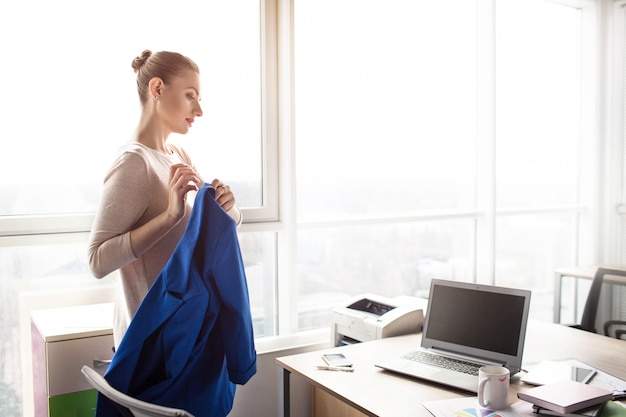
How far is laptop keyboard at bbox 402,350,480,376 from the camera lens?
216 cm

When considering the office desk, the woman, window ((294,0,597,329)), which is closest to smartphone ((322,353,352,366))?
the office desk

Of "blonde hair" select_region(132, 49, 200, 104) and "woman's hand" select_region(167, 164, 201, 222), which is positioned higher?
"blonde hair" select_region(132, 49, 200, 104)

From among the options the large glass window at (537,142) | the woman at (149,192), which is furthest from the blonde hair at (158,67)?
the large glass window at (537,142)

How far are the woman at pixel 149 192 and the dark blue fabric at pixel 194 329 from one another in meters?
0.20

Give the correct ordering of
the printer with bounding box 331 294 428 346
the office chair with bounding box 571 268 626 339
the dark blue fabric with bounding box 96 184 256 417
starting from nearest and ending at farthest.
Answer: the dark blue fabric with bounding box 96 184 256 417, the printer with bounding box 331 294 428 346, the office chair with bounding box 571 268 626 339

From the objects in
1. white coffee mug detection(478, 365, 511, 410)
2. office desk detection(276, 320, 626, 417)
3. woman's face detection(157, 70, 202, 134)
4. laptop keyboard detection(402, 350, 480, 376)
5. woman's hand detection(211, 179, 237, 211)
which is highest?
woman's face detection(157, 70, 202, 134)

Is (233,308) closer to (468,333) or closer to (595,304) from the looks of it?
(468,333)

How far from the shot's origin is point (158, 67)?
2180mm

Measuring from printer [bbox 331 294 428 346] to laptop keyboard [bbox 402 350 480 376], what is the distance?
1.10ft

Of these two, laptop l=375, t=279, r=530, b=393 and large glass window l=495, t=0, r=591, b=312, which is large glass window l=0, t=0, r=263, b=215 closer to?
laptop l=375, t=279, r=530, b=393

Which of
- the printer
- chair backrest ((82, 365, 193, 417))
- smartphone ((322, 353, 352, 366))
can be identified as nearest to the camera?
chair backrest ((82, 365, 193, 417))

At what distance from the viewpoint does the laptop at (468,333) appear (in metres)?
2.13

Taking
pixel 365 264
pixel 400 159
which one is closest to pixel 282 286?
pixel 365 264

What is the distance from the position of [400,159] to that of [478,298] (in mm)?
1492
